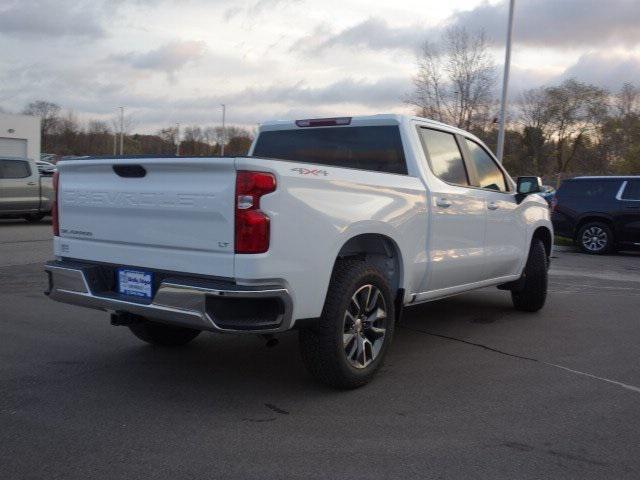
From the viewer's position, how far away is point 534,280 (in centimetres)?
726

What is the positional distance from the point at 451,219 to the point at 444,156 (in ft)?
2.06

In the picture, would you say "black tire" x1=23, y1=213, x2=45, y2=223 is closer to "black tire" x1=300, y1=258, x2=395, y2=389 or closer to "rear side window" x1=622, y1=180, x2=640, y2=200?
"rear side window" x1=622, y1=180, x2=640, y2=200

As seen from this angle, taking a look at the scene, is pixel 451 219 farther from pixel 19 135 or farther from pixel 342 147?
pixel 19 135

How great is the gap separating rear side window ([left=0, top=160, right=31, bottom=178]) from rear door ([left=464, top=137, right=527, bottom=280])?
44.9 ft

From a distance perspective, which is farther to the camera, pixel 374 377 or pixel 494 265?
pixel 494 265

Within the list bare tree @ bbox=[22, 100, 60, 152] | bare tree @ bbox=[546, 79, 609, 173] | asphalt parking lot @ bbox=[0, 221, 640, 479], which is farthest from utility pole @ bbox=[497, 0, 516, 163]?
bare tree @ bbox=[22, 100, 60, 152]

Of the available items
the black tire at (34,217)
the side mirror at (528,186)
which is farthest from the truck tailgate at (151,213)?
the black tire at (34,217)

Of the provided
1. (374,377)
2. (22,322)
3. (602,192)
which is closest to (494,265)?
(374,377)

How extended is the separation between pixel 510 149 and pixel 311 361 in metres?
54.1

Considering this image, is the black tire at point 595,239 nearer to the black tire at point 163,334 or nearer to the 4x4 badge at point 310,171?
the black tire at point 163,334

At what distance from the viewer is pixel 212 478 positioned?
3.16 meters

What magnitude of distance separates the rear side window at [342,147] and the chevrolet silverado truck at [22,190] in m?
12.4

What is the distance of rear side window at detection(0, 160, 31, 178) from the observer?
53.8 feet

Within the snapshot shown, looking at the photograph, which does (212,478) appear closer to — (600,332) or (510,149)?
(600,332)
